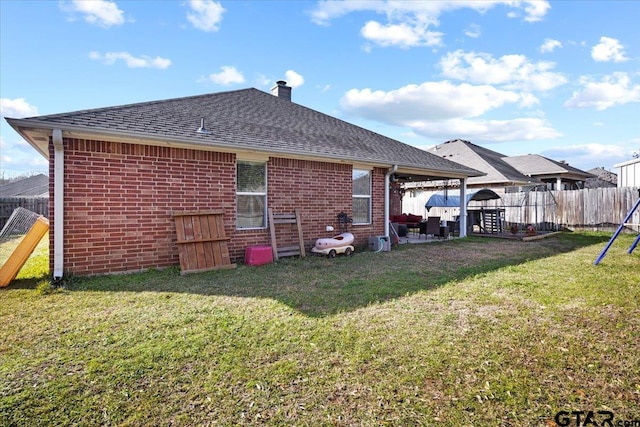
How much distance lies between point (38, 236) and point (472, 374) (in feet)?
23.0

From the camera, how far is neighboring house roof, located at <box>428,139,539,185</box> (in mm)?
18578

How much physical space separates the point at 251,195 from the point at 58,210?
11.7 ft

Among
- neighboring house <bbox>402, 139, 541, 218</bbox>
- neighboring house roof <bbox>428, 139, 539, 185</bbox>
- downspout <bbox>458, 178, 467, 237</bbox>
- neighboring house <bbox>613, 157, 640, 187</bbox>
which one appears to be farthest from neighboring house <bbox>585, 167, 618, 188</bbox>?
downspout <bbox>458, 178, 467, 237</bbox>

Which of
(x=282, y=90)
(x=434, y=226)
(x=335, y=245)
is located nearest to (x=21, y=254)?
(x=335, y=245)

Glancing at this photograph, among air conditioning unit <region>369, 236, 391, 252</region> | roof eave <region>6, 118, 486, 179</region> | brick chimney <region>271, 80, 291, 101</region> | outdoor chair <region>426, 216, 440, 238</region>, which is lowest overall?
air conditioning unit <region>369, 236, 391, 252</region>

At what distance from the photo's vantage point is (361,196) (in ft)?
32.7

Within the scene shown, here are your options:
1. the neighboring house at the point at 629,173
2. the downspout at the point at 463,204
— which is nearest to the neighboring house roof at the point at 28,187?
the downspout at the point at 463,204

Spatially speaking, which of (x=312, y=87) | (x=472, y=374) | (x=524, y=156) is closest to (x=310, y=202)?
(x=472, y=374)

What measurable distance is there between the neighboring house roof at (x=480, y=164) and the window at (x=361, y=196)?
8762 millimetres

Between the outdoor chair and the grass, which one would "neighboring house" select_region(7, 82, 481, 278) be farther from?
the outdoor chair

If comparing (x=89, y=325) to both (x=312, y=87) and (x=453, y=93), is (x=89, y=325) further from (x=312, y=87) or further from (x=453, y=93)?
(x=453, y=93)

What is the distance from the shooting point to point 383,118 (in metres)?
23.4

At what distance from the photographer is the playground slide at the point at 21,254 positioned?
5.55 meters

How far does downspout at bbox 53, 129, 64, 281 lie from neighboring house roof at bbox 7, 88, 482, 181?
18.5 inches
